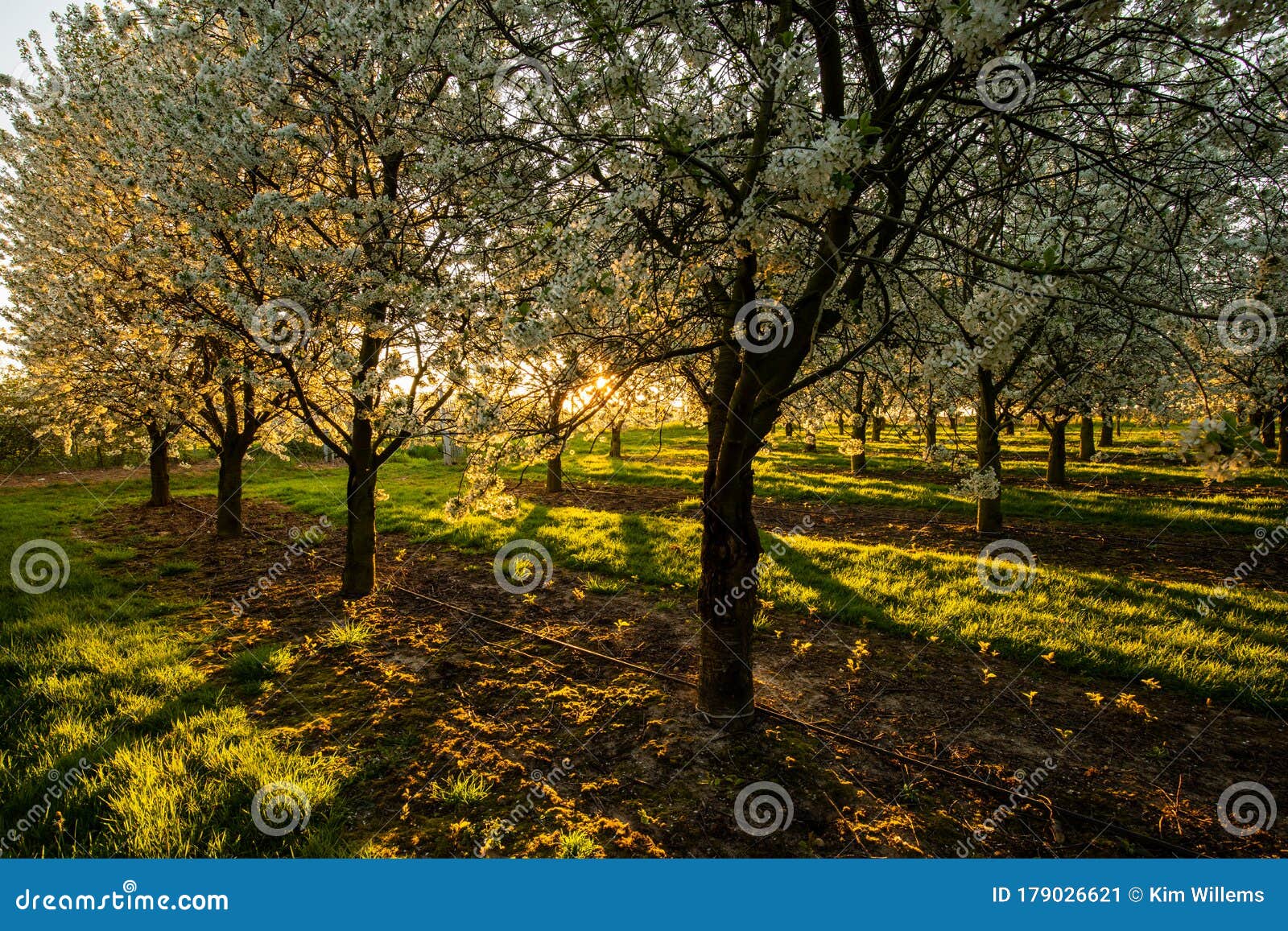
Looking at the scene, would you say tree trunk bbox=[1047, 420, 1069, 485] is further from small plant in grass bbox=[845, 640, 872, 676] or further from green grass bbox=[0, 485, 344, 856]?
green grass bbox=[0, 485, 344, 856]

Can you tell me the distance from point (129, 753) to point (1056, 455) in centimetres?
2361

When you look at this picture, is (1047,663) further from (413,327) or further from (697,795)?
(413,327)

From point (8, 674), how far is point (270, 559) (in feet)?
17.7

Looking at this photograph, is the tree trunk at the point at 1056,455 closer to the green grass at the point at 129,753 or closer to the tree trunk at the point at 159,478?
the green grass at the point at 129,753

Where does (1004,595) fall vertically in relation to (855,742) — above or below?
above

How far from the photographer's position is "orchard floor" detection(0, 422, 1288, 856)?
3.79m

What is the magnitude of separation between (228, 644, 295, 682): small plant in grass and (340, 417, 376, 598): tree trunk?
213 centimetres

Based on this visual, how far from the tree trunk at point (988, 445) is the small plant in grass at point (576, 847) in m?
9.75

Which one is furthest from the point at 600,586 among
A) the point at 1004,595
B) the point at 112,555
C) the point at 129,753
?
the point at 112,555

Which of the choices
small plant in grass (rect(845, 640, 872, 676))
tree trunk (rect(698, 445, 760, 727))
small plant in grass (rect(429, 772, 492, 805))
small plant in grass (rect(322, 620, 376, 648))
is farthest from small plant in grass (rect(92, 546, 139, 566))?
small plant in grass (rect(845, 640, 872, 676))

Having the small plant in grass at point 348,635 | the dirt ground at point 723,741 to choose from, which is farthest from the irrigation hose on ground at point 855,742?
the small plant in grass at point 348,635

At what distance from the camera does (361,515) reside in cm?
841

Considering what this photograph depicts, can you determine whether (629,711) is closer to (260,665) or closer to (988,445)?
(260,665)

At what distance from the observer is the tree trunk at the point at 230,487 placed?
12039mm
